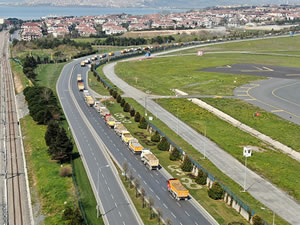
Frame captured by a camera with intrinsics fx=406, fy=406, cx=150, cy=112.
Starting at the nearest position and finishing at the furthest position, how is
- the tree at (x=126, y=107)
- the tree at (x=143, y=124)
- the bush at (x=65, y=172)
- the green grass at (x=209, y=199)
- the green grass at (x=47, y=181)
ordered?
1. the green grass at (x=209, y=199)
2. the green grass at (x=47, y=181)
3. the bush at (x=65, y=172)
4. the tree at (x=143, y=124)
5. the tree at (x=126, y=107)

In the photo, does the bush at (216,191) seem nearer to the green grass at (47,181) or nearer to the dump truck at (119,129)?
the green grass at (47,181)

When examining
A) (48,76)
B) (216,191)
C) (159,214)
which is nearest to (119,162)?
(216,191)

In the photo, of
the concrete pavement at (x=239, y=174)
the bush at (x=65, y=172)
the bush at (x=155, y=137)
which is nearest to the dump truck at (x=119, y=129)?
the bush at (x=155, y=137)

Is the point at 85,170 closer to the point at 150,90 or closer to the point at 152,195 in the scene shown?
the point at 152,195

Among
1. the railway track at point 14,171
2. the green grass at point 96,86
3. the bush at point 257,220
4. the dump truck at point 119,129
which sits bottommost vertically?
the railway track at point 14,171

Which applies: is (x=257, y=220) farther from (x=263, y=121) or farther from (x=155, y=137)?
(x=263, y=121)

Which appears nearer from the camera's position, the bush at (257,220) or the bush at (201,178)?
the bush at (257,220)

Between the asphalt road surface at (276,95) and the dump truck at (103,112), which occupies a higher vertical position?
the dump truck at (103,112)
